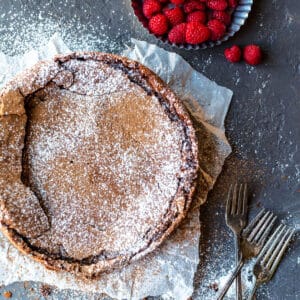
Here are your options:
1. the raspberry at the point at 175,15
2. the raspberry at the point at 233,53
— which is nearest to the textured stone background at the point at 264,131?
the raspberry at the point at 233,53

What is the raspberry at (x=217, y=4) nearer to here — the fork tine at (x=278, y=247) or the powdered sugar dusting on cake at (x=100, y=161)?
the powdered sugar dusting on cake at (x=100, y=161)

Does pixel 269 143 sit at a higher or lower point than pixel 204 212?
higher

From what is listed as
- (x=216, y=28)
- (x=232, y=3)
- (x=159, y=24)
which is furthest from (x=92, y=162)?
(x=232, y=3)

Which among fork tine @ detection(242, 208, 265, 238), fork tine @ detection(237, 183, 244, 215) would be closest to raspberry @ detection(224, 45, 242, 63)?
fork tine @ detection(237, 183, 244, 215)

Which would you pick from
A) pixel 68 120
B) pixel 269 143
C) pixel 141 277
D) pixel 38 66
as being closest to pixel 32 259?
pixel 141 277

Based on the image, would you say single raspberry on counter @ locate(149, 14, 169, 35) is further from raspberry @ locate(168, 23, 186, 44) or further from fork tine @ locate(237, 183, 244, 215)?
fork tine @ locate(237, 183, 244, 215)

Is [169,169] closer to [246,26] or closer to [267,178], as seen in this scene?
[267,178]

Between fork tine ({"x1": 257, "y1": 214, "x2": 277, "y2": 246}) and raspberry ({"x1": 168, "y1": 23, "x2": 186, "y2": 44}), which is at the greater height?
raspberry ({"x1": 168, "y1": 23, "x2": 186, "y2": 44})

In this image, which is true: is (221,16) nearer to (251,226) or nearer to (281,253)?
(251,226)
